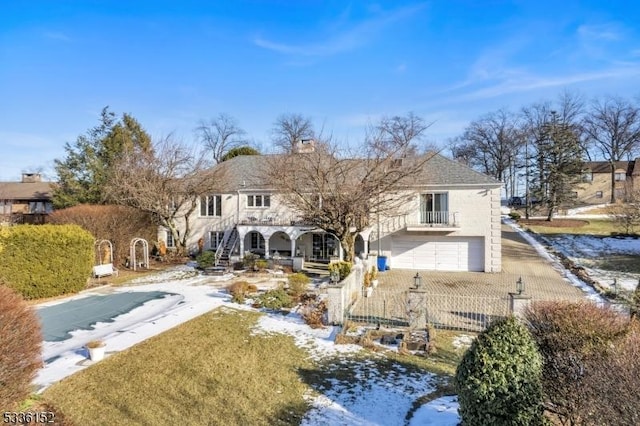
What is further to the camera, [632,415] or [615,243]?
[615,243]

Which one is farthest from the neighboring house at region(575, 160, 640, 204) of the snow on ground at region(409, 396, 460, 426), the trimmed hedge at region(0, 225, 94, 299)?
the trimmed hedge at region(0, 225, 94, 299)

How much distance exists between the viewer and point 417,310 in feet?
41.7

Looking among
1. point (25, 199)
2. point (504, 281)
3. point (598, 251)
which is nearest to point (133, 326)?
point (504, 281)

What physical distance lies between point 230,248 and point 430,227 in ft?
45.7

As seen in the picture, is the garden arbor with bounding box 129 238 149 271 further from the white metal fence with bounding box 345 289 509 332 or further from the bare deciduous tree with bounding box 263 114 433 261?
the white metal fence with bounding box 345 289 509 332

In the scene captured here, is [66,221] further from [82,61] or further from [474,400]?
[474,400]

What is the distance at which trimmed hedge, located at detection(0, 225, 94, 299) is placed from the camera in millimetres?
15383

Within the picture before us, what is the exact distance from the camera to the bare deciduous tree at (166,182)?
985 inches

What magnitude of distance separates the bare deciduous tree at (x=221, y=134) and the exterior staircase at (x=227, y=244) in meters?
35.3

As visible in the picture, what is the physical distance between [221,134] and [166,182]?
122ft

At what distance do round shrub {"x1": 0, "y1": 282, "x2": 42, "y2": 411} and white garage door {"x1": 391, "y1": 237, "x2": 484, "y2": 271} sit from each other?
841 inches

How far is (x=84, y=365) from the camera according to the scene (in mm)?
9211

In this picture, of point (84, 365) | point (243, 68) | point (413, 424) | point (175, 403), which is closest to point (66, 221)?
point (243, 68)

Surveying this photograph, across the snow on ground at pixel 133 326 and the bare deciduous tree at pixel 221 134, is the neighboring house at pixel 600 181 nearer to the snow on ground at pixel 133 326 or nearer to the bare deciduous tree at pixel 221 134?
the bare deciduous tree at pixel 221 134
